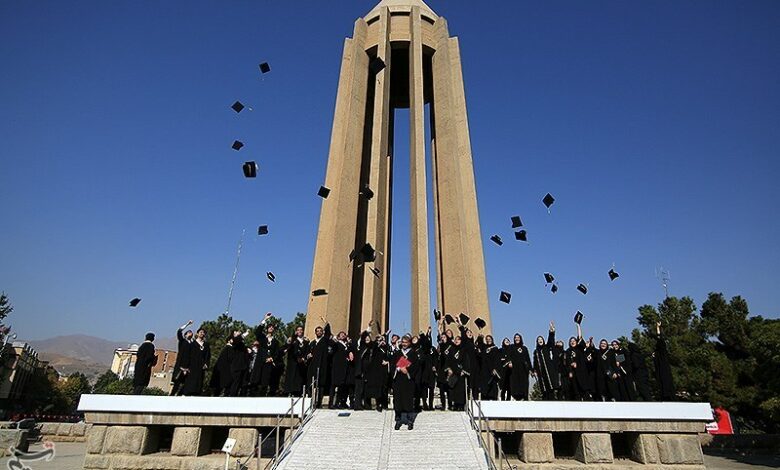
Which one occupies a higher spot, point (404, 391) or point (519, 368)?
point (519, 368)

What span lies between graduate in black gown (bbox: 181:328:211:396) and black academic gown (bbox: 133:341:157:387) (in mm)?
570

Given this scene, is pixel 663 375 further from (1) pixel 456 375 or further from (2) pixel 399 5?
(2) pixel 399 5

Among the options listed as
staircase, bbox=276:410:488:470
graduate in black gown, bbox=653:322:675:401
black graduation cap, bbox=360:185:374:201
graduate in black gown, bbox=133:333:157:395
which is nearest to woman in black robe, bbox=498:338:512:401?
staircase, bbox=276:410:488:470

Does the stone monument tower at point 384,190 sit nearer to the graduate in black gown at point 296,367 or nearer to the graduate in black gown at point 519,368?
the graduate in black gown at point 296,367

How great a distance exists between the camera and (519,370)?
8.10 meters

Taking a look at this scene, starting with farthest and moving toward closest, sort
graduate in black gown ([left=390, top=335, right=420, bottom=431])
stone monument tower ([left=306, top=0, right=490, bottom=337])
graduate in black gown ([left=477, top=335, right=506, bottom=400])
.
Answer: stone monument tower ([left=306, top=0, right=490, bottom=337])
graduate in black gown ([left=477, top=335, right=506, bottom=400])
graduate in black gown ([left=390, top=335, right=420, bottom=431])

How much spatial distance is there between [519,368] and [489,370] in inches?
24.3

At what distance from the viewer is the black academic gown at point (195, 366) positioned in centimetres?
761

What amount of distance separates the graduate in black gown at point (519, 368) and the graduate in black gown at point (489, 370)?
0.20 m

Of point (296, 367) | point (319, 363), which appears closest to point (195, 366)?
point (296, 367)

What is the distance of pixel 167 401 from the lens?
6.48 meters

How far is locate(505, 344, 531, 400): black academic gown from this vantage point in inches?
315

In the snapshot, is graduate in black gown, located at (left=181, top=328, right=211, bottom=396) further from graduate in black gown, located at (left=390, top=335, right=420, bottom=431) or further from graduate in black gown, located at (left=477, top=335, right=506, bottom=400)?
graduate in black gown, located at (left=477, top=335, right=506, bottom=400)

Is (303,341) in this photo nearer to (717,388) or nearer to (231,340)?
(231,340)
